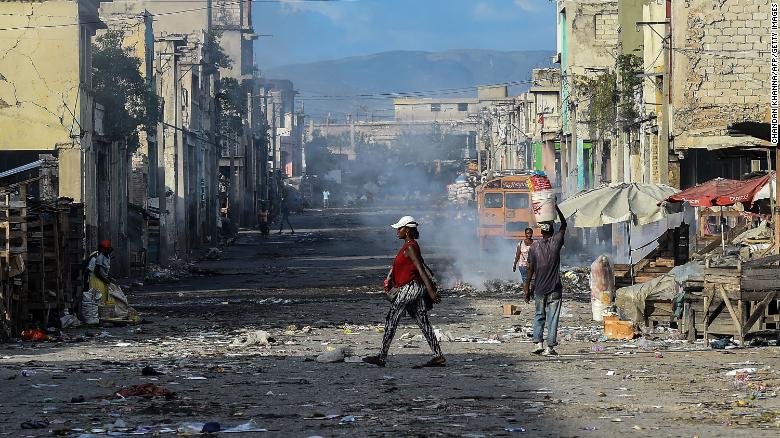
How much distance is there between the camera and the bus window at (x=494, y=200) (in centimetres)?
4925

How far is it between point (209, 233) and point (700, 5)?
30298 millimetres

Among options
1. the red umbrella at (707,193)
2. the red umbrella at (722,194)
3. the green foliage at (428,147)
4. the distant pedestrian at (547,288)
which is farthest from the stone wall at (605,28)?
the green foliage at (428,147)

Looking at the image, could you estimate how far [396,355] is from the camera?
58.3 feet

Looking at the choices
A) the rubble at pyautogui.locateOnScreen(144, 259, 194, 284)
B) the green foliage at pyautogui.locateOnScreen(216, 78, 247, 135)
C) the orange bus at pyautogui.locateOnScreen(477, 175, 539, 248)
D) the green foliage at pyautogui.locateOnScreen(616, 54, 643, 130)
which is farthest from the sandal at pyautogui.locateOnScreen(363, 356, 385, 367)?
the green foliage at pyautogui.locateOnScreen(216, 78, 247, 135)

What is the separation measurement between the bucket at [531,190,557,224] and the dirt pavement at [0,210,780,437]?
1695 mm

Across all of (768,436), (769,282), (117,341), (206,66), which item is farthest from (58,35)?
(206,66)

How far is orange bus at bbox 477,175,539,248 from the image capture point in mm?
49031

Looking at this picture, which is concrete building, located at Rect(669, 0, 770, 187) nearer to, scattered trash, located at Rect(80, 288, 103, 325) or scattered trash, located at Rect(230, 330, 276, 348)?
scattered trash, located at Rect(80, 288, 103, 325)

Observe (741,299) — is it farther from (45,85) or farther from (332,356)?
(45,85)

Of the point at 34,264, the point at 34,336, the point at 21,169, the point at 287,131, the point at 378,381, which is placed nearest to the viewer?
the point at 378,381

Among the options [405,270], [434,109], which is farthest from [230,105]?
[434,109]

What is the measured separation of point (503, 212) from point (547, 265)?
31726mm

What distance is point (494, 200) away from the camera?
49281 mm

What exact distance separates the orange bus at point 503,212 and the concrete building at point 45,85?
58.3ft
